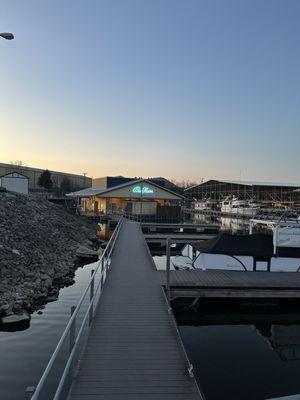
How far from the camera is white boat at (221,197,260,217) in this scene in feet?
228

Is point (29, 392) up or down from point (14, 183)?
down

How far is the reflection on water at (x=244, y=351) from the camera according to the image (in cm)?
1023

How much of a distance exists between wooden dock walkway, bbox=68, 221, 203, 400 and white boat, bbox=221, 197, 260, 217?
2210 inches

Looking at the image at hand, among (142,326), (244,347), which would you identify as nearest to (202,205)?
(244,347)

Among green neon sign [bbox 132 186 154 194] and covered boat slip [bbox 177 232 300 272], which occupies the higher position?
green neon sign [bbox 132 186 154 194]

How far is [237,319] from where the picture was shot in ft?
51.5

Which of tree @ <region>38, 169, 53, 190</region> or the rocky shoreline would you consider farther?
tree @ <region>38, 169, 53, 190</region>

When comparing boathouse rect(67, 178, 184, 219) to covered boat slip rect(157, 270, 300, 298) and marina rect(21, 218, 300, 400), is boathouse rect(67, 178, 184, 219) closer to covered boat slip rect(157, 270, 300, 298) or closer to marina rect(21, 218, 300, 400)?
marina rect(21, 218, 300, 400)

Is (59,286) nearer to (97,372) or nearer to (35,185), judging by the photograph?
(97,372)

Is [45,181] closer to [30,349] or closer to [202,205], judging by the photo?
[202,205]

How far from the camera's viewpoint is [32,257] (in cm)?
2291

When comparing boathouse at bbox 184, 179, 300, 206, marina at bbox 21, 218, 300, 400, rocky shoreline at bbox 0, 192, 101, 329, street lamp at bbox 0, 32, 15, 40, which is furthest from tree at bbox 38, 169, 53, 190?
street lamp at bbox 0, 32, 15, 40

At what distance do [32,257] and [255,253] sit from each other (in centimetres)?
1171

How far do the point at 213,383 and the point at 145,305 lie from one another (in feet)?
10.8
